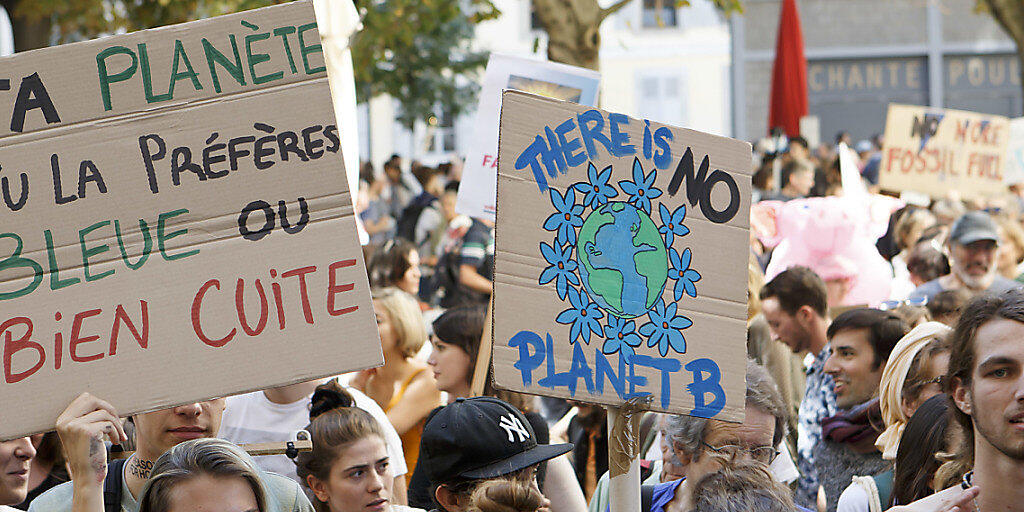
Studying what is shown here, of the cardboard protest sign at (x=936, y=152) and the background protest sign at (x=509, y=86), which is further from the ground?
the background protest sign at (x=509, y=86)

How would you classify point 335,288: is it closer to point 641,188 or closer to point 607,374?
point 607,374

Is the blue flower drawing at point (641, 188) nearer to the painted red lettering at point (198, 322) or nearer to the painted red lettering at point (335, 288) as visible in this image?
the painted red lettering at point (335, 288)

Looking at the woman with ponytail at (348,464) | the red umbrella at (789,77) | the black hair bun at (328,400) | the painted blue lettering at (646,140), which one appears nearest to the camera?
the painted blue lettering at (646,140)

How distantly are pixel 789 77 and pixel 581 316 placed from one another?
48.7 feet

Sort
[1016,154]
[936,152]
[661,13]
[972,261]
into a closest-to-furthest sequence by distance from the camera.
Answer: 1. [972,261]
2. [936,152]
3. [1016,154]
4. [661,13]

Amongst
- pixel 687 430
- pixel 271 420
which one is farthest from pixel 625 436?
pixel 271 420

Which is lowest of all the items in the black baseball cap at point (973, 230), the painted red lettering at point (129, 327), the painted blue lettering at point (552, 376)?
the black baseball cap at point (973, 230)

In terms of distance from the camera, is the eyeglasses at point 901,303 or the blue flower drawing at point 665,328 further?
the eyeglasses at point 901,303

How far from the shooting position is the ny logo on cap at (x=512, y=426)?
3.71 meters

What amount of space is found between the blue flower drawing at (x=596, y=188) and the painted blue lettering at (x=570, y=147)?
4 cm

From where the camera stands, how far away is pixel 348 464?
3.99 meters

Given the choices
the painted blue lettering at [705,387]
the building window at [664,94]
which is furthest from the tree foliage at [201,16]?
the building window at [664,94]

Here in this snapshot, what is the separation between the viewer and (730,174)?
3365 mm

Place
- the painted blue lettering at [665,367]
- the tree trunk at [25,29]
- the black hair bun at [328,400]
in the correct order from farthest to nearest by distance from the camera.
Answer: the tree trunk at [25,29], the black hair bun at [328,400], the painted blue lettering at [665,367]
